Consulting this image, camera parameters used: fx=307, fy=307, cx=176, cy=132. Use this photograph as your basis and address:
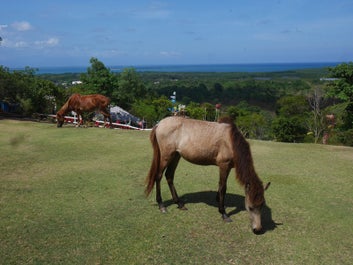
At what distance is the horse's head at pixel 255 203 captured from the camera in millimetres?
4965

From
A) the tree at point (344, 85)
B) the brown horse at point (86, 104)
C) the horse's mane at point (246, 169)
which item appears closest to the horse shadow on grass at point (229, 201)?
the horse's mane at point (246, 169)

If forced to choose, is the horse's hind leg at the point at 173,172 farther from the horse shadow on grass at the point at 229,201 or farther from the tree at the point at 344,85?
the tree at the point at 344,85

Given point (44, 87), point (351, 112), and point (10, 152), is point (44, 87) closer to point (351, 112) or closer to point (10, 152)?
point (10, 152)

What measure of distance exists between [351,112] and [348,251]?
13929mm

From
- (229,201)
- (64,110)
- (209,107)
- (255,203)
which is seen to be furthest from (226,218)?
(209,107)

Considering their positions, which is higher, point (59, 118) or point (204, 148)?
point (204, 148)

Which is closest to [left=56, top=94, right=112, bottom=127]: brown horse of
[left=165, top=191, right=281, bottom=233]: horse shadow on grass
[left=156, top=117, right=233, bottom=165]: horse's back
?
[left=165, top=191, right=281, bottom=233]: horse shadow on grass

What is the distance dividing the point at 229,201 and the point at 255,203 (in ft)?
5.42

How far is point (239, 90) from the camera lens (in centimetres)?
10144

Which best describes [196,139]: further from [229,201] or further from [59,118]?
[59,118]

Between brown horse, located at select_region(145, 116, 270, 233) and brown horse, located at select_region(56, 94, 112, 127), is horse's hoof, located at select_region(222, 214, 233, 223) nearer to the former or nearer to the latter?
brown horse, located at select_region(145, 116, 270, 233)

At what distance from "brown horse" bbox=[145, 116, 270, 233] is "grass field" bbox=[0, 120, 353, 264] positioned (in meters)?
0.52

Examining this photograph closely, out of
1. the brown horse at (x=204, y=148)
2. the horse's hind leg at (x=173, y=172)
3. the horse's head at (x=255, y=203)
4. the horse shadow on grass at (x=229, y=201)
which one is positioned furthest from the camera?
the horse's hind leg at (x=173, y=172)

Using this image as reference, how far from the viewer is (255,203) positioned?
16.3 feet
